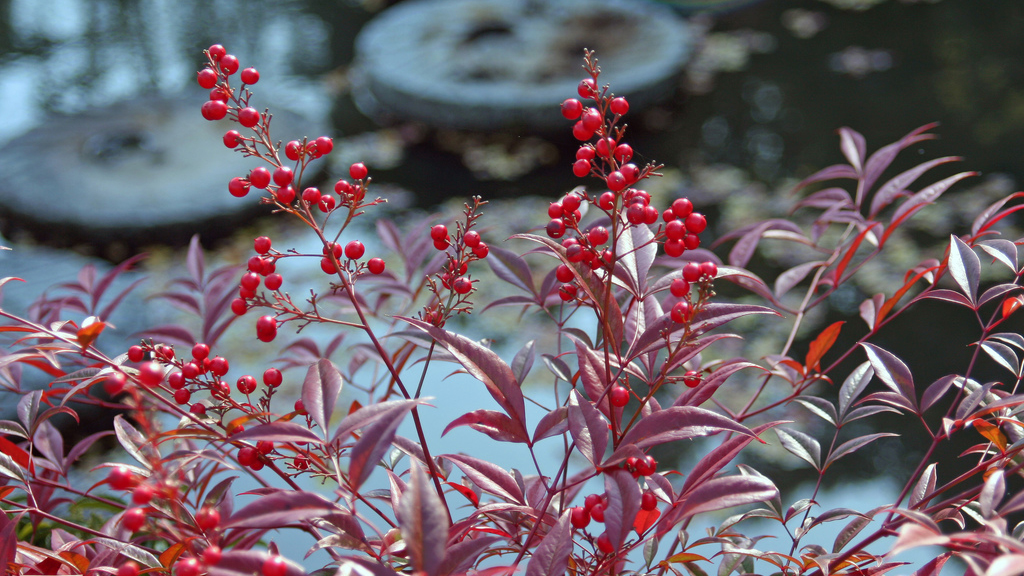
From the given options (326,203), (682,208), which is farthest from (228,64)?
(682,208)

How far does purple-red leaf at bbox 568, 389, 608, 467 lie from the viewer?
486 mm

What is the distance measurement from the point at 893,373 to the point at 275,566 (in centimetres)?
49

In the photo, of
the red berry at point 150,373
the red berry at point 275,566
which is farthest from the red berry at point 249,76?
the red berry at point 275,566

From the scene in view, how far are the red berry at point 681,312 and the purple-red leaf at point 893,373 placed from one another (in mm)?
189

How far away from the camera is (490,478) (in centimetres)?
57

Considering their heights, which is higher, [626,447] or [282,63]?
[282,63]

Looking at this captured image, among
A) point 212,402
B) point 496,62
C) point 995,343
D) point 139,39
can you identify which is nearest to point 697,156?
point 496,62

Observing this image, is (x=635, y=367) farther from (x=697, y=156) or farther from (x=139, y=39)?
(x=139, y=39)

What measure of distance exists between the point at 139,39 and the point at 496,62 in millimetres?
1813

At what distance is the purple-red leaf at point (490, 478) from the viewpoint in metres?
0.56

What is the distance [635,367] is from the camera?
2.01 ft

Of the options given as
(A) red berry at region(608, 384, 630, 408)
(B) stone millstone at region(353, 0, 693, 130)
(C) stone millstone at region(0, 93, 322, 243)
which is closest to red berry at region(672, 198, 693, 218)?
(A) red berry at region(608, 384, 630, 408)

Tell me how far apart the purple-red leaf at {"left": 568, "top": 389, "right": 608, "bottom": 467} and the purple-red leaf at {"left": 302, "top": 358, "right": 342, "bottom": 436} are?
15 cm

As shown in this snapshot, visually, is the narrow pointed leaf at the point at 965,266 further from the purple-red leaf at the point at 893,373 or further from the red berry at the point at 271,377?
the red berry at the point at 271,377
